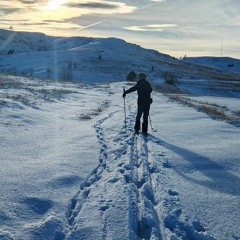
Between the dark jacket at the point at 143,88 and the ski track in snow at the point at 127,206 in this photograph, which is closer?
the ski track in snow at the point at 127,206

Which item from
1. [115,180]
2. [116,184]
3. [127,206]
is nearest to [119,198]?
[127,206]

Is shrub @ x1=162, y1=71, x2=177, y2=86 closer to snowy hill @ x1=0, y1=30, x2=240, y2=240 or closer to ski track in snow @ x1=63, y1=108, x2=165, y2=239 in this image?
snowy hill @ x1=0, y1=30, x2=240, y2=240

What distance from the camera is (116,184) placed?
22.8 feet

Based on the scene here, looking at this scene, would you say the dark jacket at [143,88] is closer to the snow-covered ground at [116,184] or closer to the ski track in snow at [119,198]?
the snow-covered ground at [116,184]

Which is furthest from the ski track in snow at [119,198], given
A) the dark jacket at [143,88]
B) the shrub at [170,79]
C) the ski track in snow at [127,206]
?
the shrub at [170,79]

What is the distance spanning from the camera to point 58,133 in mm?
12031

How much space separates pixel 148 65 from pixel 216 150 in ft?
352

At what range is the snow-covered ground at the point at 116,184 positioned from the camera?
16.9ft

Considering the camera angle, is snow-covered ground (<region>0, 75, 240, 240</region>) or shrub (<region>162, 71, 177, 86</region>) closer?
snow-covered ground (<region>0, 75, 240, 240</region>)

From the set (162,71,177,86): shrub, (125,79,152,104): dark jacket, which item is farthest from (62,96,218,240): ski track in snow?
(162,71,177,86): shrub

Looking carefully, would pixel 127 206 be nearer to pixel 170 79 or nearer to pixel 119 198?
pixel 119 198

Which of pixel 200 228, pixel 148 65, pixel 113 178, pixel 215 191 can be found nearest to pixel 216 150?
pixel 215 191

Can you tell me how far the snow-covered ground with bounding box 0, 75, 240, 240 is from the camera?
515 cm

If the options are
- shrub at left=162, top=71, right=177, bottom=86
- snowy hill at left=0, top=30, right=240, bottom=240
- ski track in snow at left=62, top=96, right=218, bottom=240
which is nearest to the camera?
ski track in snow at left=62, top=96, right=218, bottom=240
